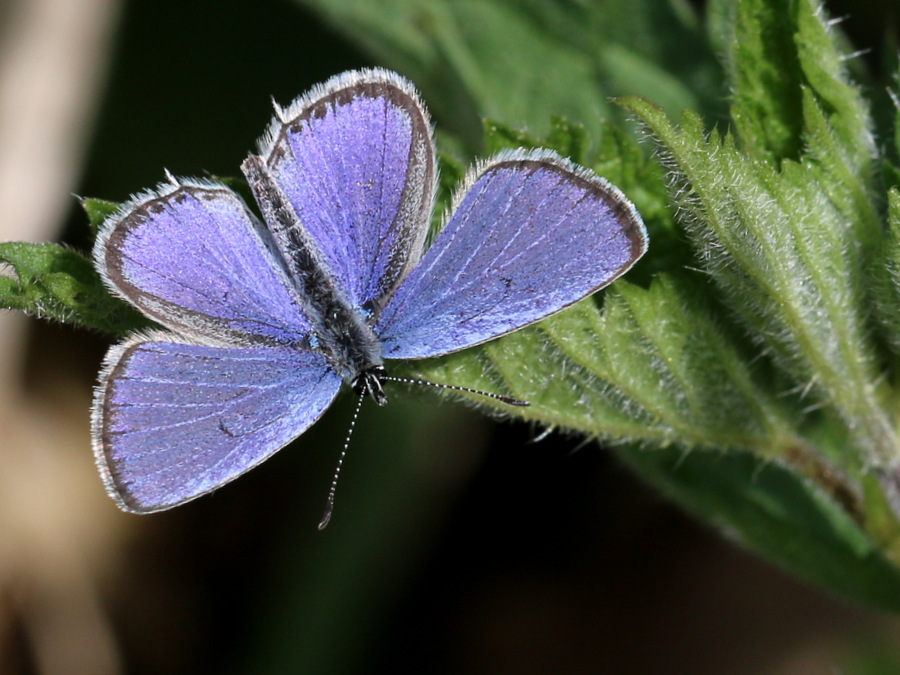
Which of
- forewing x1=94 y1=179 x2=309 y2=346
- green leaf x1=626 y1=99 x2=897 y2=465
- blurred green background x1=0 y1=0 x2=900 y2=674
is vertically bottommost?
blurred green background x1=0 y1=0 x2=900 y2=674

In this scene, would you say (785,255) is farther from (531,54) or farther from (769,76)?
(531,54)

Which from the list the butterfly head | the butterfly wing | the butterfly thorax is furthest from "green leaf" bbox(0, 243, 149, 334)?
the butterfly wing

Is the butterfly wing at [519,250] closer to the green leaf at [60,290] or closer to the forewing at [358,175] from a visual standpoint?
the forewing at [358,175]

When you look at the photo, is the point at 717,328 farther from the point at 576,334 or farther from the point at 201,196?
the point at 201,196

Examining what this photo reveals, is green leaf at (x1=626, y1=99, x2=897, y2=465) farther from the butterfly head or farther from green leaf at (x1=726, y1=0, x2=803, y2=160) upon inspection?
the butterfly head

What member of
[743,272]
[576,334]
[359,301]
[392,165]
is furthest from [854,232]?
[359,301]

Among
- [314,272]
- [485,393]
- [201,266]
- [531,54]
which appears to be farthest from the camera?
[531,54]

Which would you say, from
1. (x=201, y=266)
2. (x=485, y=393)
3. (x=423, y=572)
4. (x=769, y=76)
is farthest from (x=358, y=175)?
(x=423, y=572)
